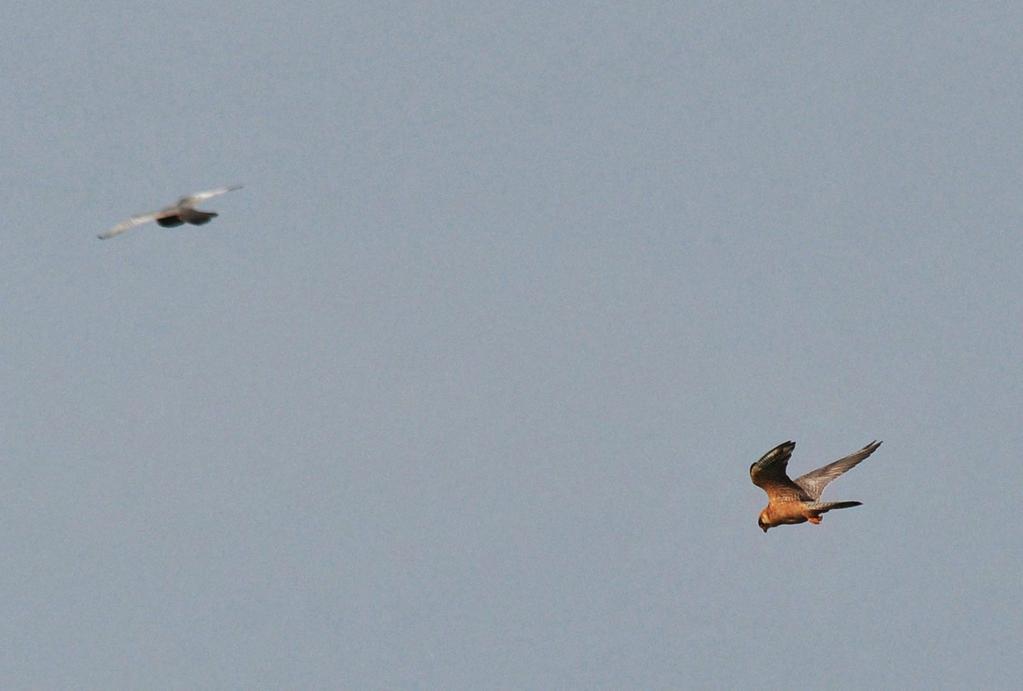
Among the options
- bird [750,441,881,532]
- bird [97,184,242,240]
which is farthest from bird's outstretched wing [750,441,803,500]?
bird [97,184,242,240]

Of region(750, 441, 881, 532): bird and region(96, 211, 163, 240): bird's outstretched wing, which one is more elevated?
region(96, 211, 163, 240): bird's outstretched wing

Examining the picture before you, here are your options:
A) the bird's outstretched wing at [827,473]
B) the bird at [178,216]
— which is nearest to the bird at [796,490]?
the bird's outstretched wing at [827,473]

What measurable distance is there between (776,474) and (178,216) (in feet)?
52.7

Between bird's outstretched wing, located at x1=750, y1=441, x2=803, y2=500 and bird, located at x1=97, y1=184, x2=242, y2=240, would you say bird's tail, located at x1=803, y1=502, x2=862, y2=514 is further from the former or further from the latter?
bird, located at x1=97, y1=184, x2=242, y2=240

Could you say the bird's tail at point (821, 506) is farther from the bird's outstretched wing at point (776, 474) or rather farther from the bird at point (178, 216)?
the bird at point (178, 216)

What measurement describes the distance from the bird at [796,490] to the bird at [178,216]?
14.8 m

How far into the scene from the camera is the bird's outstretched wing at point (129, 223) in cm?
6250

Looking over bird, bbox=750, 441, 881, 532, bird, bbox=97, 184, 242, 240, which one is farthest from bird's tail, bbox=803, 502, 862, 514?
bird, bbox=97, 184, 242, 240

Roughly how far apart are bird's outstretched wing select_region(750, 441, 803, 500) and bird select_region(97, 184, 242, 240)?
48.4 ft

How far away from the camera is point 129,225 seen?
2475 inches

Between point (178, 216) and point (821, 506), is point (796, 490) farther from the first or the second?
point (178, 216)

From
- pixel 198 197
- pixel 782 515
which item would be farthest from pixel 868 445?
pixel 198 197

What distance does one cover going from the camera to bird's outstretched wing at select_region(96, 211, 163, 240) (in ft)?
205

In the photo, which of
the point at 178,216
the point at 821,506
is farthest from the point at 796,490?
the point at 178,216
